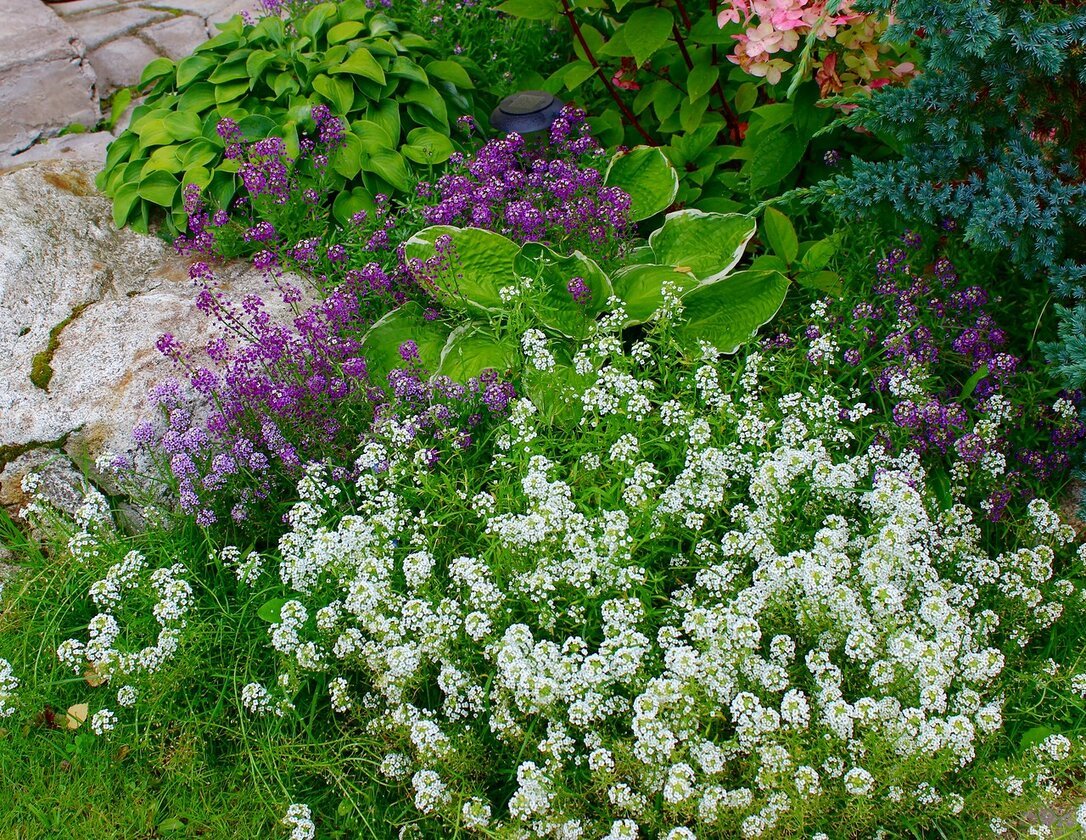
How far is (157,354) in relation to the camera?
12.8 feet

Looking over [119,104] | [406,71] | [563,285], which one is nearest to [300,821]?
[563,285]

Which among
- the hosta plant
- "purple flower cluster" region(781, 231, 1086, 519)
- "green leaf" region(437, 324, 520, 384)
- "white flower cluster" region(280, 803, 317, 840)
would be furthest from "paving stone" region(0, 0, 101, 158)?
"white flower cluster" region(280, 803, 317, 840)

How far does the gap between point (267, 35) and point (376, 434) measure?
98.0 inches

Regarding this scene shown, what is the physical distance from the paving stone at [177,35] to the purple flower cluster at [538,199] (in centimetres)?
293

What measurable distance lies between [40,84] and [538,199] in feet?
10.8

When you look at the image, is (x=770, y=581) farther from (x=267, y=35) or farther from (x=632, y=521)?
(x=267, y=35)

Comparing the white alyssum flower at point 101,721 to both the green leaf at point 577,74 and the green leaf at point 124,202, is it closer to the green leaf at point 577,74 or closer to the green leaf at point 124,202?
the green leaf at point 124,202

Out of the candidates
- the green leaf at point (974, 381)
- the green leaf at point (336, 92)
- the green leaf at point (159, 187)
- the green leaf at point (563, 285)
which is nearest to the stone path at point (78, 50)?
the green leaf at point (159, 187)

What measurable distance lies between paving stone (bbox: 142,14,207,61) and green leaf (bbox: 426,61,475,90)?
221 cm

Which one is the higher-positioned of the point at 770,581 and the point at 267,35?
the point at 267,35

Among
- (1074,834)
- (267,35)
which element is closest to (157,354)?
(267,35)

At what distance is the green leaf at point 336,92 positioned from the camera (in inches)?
179

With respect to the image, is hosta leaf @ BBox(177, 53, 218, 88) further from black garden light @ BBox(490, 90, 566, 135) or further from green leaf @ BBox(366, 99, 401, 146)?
black garden light @ BBox(490, 90, 566, 135)

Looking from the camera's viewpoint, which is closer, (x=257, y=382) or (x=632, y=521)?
(x=632, y=521)
